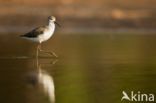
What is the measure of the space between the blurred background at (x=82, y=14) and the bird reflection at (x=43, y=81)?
10.9m

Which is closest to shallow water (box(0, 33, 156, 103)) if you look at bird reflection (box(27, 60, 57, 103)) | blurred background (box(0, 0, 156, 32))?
bird reflection (box(27, 60, 57, 103))

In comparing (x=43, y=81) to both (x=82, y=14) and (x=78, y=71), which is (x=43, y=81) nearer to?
(x=78, y=71)

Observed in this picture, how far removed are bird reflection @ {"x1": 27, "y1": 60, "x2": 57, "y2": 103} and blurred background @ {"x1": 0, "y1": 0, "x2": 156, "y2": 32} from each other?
35.7 ft

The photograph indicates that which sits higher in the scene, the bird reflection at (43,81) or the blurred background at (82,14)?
the blurred background at (82,14)

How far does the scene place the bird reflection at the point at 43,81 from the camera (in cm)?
1371

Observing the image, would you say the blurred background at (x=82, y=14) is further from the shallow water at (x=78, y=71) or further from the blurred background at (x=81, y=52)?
the shallow water at (x=78, y=71)

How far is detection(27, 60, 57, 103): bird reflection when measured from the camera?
1371cm

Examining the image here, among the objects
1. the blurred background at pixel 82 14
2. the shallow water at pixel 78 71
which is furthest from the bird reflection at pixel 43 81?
the blurred background at pixel 82 14

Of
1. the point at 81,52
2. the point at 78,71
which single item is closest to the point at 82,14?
the point at 81,52

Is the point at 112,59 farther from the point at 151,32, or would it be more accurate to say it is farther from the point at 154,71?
the point at 151,32

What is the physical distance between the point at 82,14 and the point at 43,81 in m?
13.4

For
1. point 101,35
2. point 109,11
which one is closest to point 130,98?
point 101,35

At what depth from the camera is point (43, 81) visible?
48.8 ft

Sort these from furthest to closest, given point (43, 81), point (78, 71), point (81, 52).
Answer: point (81, 52), point (78, 71), point (43, 81)
